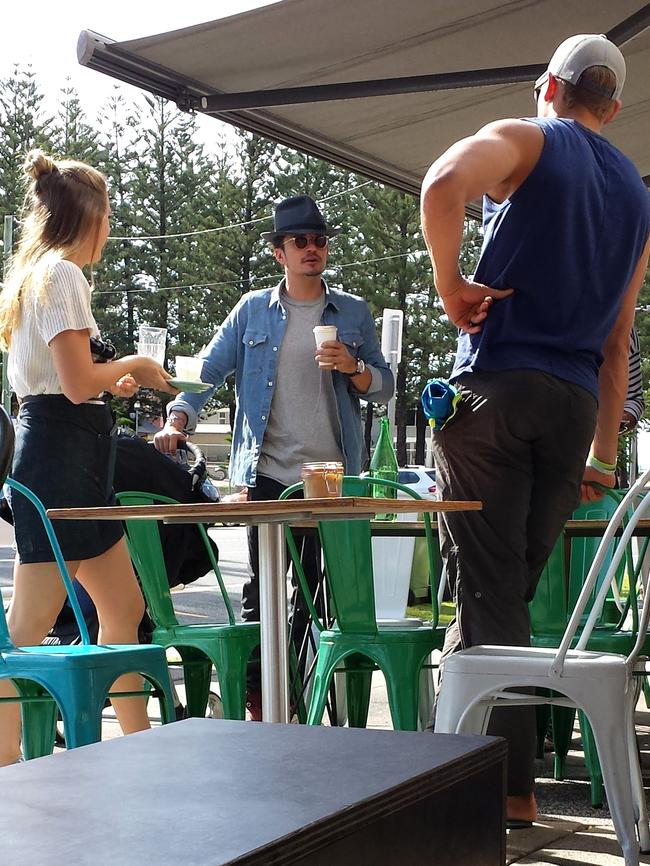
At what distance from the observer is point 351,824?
3.96ft

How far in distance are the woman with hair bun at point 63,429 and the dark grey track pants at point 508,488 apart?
33.4 inches

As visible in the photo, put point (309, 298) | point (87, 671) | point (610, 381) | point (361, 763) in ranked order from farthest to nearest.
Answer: point (309, 298) → point (610, 381) → point (87, 671) → point (361, 763)

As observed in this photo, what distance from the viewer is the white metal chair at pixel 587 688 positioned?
2.42 m

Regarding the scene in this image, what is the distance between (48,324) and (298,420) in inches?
50.1

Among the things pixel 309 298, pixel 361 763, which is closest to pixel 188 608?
pixel 309 298

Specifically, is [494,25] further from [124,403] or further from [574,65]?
[124,403]

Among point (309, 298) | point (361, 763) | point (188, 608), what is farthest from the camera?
point (188, 608)

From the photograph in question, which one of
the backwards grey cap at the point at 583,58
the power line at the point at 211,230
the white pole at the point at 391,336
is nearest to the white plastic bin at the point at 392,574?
the backwards grey cap at the point at 583,58

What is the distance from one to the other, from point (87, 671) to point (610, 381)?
152 cm

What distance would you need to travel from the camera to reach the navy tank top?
2.81 m

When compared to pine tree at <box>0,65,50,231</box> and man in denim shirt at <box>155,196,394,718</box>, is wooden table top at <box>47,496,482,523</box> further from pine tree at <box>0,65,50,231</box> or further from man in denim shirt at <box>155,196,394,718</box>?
pine tree at <box>0,65,50,231</box>

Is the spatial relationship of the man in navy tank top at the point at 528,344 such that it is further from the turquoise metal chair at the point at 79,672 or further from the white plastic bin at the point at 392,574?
the white plastic bin at the point at 392,574

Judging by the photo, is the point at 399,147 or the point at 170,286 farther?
the point at 170,286

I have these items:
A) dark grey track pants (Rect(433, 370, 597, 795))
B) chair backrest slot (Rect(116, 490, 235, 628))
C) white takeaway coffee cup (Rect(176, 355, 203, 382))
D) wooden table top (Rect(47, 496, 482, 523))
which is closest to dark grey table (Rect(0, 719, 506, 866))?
wooden table top (Rect(47, 496, 482, 523))
